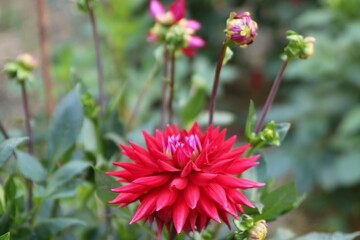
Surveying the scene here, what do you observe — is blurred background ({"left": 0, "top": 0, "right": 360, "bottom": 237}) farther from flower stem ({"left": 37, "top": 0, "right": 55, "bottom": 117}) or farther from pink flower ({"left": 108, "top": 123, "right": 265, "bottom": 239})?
pink flower ({"left": 108, "top": 123, "right": 265, "bottom": 239})

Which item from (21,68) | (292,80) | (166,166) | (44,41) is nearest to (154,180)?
(166,166)

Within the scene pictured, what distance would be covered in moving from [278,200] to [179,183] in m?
0.17

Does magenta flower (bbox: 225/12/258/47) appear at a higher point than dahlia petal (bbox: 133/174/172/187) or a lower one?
higher

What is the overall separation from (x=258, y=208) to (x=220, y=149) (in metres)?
0.08

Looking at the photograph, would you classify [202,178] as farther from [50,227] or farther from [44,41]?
[44,41]

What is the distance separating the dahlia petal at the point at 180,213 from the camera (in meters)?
0.47

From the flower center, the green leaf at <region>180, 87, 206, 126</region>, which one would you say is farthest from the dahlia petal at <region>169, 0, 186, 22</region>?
the flower center

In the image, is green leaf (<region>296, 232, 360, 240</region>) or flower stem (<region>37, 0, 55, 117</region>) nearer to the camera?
green leaf (<region>296, 232, 360, 240</region>)

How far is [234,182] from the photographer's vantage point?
0.49 meters

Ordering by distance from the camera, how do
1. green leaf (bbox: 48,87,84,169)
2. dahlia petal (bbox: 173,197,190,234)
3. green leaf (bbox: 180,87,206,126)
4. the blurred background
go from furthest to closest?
the blurred background
green leaf (bbox: 180,87,206,126)
green leaf (bbox: 48,87,84,169)
dahlia petal (bbox: 173,197,190,234)

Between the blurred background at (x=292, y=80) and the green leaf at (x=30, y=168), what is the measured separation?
1.69 feet

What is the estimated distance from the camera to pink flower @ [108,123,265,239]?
0.48 m

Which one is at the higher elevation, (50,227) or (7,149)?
(7,149)

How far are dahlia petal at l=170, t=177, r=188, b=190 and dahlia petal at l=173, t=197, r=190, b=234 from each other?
1 cm
